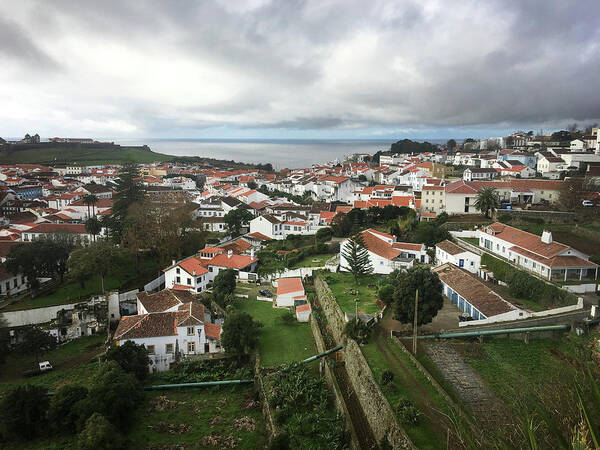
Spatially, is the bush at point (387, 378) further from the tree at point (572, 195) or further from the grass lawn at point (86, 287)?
the tree at point (572, 195)

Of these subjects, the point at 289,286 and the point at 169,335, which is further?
the point at 289,286

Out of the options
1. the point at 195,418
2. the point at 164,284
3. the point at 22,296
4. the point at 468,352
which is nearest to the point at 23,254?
the point at 22,296

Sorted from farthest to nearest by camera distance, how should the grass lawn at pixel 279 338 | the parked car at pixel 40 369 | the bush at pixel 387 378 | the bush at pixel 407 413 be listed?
the grass lawn at pixel 279 338 → the parked car at pixel 40 369 → the bush at pixel 387 378 → the bush at pixel 407 413

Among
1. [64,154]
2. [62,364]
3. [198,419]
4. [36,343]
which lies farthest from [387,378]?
[64,154]

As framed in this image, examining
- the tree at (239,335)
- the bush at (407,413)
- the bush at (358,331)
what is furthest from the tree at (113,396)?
the bush at (407,413)

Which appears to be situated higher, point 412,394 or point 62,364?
point 412,394

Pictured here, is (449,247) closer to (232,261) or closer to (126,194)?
(232,261)

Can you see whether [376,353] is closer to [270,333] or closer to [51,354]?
[270,333]
